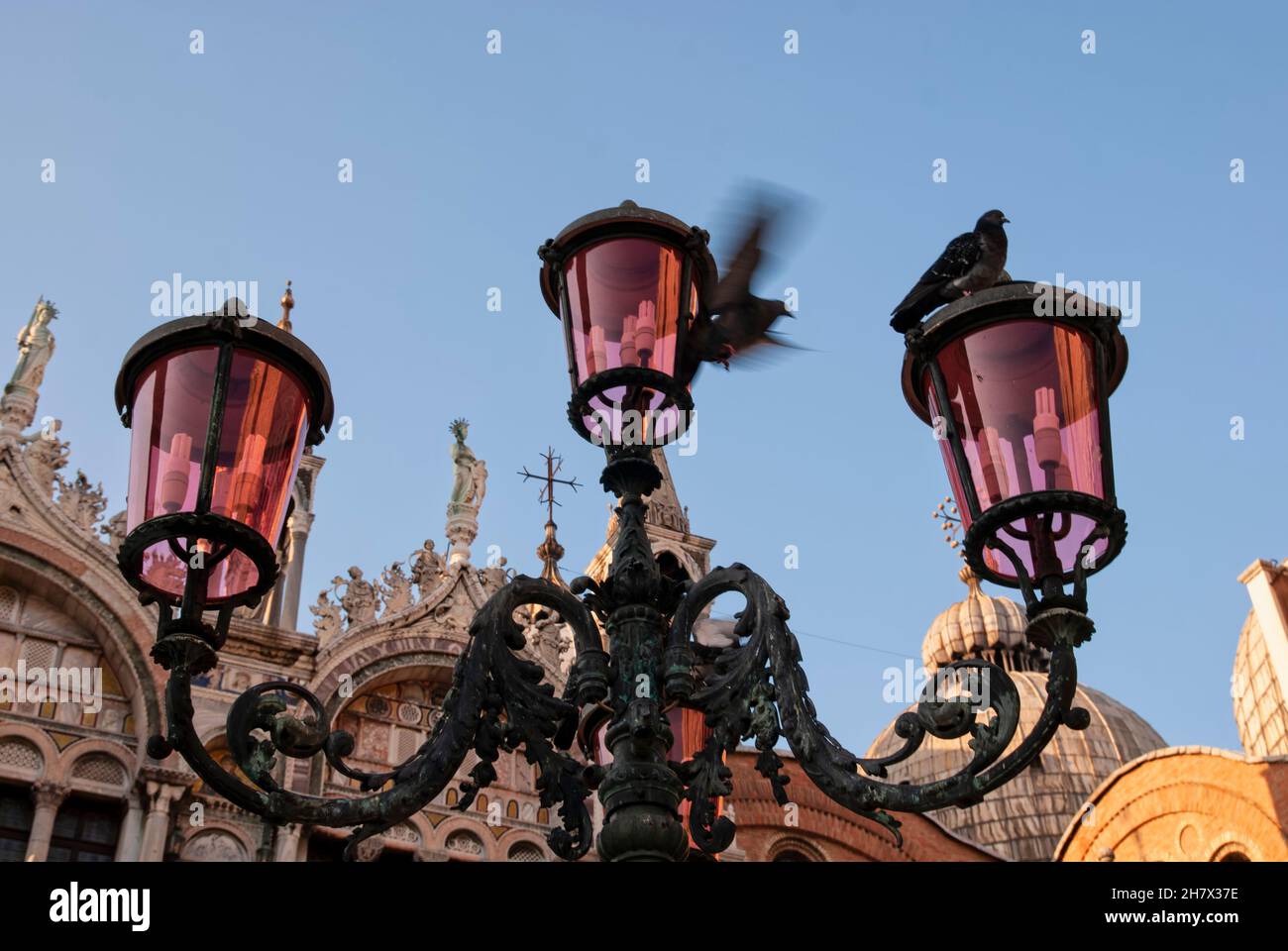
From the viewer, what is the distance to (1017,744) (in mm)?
40031

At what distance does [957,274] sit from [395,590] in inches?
475

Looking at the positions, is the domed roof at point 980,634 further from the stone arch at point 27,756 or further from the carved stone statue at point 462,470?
the stone arch at point 27,756

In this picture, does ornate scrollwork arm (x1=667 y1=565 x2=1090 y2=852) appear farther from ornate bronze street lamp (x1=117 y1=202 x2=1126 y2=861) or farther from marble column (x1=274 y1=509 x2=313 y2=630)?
marble column (x1=274 y1=509 x2=313 y2=630)

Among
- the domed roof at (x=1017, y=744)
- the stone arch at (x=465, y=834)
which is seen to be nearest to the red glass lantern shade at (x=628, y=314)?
the stone arch at (x=465, y=834)

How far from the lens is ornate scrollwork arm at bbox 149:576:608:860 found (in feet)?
15.9

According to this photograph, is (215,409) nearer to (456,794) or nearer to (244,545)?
(244,545)

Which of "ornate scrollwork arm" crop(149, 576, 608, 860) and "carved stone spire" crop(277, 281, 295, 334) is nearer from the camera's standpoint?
"ornate scrollwork arm" crop(149, 576, 608, 860)

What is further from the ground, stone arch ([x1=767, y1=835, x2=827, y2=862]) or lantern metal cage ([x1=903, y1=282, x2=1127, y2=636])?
stone arch ([x1=767, y1=835, x2=827, y2=862])

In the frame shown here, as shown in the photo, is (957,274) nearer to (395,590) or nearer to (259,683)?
(259,683)

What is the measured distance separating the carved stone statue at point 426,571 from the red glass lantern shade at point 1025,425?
12250 millimetres

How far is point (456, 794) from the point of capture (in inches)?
647

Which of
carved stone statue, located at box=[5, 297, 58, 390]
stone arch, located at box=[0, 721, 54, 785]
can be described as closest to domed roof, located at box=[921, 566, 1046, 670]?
carved stone statue, located at box=[5, 297, 58, 390]

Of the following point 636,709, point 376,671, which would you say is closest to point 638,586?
point 636,709

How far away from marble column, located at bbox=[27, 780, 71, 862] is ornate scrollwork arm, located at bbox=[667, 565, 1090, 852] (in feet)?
33.6
